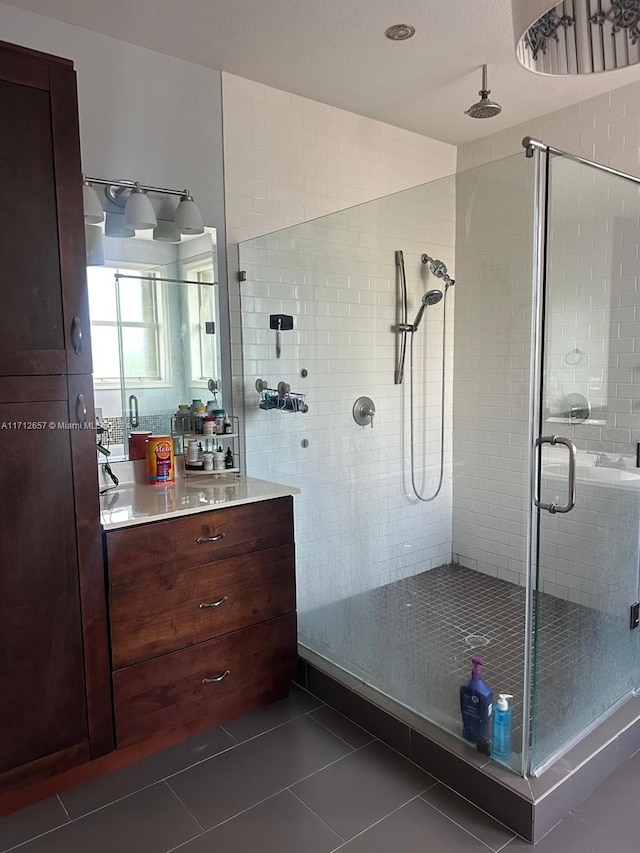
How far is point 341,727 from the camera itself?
89.4 inches

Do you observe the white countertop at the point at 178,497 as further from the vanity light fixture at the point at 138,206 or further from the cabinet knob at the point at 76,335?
the vanity light fixture at the point at 138,206

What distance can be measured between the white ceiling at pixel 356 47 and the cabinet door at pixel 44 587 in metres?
1.42

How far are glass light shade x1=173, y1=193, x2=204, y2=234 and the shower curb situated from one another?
6.36 ft

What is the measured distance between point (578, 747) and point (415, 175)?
2890mm

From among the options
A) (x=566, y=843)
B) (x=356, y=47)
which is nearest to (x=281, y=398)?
(x=356, y=47)

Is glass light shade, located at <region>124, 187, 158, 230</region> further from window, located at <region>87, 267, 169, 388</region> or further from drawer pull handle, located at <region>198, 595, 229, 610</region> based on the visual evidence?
drawer pull handle, located at <region>198, 595, 229, 610</region>

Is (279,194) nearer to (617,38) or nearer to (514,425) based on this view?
(514,425)

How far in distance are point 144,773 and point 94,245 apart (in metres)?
1.93

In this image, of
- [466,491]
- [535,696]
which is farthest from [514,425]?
[535,696]

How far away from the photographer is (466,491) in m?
2.34

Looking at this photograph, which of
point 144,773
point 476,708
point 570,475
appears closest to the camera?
point 570,475

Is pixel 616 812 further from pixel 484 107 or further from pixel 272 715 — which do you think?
pixel 484 107

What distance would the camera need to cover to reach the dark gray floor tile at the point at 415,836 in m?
1.69

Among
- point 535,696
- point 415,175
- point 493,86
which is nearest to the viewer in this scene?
point 535,696
